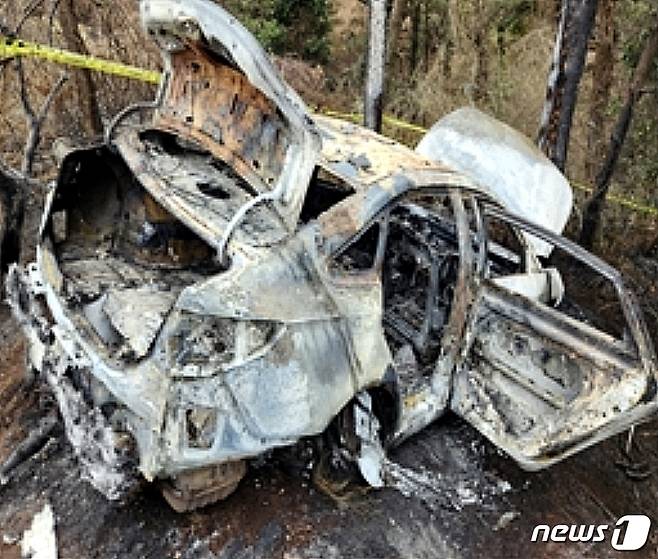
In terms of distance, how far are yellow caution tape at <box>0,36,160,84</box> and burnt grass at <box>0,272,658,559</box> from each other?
256cm

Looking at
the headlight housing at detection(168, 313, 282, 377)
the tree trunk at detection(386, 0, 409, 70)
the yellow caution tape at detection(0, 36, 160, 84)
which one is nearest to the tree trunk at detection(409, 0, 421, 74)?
the tree trunk at detection(386, 0, 409, 70)

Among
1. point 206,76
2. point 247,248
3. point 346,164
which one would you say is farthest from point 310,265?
point 206,76

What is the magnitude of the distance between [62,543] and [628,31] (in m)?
8.46

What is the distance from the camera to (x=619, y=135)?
7.75 meters

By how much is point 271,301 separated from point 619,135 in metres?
4.84

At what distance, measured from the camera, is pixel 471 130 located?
23.7 ft

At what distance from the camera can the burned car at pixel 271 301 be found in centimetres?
407

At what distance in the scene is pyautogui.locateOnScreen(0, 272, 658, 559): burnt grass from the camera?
468 cm

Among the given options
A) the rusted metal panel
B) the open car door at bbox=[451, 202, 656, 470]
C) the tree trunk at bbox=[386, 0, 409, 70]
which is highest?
the rusted metal panel

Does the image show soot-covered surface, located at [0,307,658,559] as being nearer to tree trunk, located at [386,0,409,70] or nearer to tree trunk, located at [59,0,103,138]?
tree trunk, located at [59,0,103,138]

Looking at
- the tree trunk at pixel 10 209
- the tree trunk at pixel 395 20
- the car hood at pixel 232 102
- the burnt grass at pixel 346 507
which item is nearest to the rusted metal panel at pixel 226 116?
the car hood at pixel 232 102

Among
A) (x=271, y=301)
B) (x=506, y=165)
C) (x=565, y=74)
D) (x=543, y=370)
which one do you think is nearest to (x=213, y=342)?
(x=271, y=301)

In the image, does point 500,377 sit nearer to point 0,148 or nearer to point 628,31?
point 0,148

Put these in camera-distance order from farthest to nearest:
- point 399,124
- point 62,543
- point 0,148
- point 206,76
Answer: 1. point 399,124
2. point 0,148
3. point 206,76
4. point 62,543
